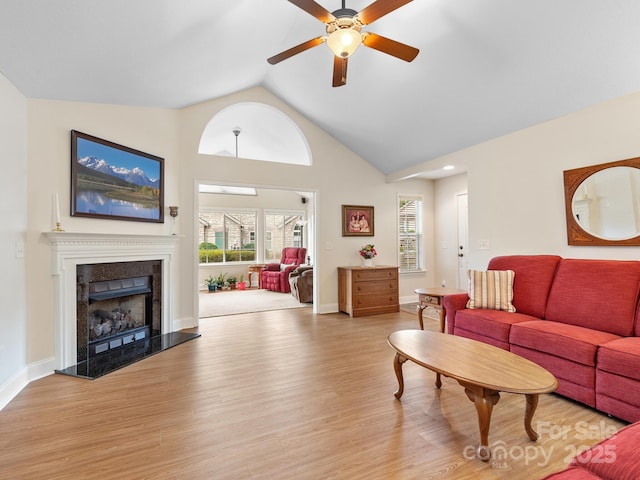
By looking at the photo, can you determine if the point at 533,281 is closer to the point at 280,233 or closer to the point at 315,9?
the point at 315,9

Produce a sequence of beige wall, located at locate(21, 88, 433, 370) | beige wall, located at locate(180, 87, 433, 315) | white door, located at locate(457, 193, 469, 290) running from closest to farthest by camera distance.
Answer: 1. beige wall, located at locate(21, 88, 433, 370)
2. beige wall, located at locate(180, 87, 433, 315)
3. white door, located at locate(457, 193, 469, 290)

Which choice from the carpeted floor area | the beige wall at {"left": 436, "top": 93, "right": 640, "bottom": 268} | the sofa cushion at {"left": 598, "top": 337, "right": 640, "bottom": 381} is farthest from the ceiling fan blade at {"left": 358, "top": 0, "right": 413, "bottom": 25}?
the carpeted floor area

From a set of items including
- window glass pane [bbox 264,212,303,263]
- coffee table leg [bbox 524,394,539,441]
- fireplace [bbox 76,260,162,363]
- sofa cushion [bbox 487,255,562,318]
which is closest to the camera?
coffee table leg [bbox 524,394,539,441]

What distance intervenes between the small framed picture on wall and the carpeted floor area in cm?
168

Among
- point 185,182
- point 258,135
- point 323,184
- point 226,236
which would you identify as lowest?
point 226,236

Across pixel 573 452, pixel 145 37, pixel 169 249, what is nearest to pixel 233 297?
pixel 169 249

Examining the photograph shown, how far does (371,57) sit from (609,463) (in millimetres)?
3884

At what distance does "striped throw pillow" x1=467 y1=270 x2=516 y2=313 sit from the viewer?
324 cm

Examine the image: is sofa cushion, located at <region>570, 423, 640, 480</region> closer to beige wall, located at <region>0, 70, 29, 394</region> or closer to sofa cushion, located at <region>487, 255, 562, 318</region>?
sofa cushion, located at <region>487, 255, 562, 318</region>

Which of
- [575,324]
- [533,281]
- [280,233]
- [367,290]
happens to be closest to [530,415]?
[575,324]

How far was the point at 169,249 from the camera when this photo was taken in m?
4.21

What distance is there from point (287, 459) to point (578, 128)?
396 centimetres

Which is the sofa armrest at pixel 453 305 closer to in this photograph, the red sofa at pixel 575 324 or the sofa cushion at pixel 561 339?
the red sofa at pixel 575 324

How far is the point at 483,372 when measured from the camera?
1812 millimetres
